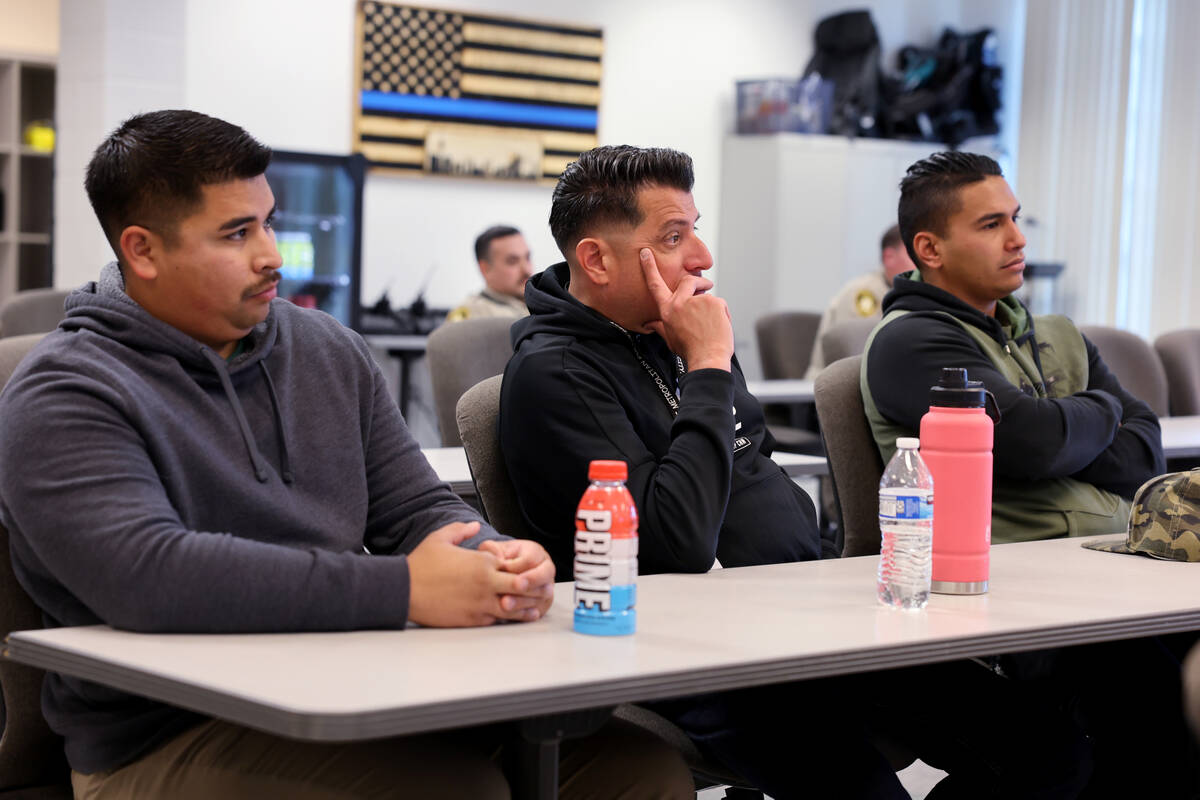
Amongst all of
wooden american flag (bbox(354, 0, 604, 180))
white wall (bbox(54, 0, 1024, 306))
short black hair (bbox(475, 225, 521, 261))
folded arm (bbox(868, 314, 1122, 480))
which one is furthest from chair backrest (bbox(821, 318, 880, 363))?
wooden american flag (bbox(354, 0, 604, 180))

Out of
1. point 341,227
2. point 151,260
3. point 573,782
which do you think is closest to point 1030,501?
point 573,782

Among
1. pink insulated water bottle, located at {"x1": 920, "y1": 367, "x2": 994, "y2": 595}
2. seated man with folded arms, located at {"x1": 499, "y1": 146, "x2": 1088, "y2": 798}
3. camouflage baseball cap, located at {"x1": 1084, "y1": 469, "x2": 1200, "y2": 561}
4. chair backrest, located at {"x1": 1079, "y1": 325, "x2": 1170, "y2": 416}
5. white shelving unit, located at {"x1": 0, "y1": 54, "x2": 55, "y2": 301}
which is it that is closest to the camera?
pink insulated water bottle, located at {"x1": 920, "y1": 367, "x2": 994, "y2": 595}

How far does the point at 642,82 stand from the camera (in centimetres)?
786

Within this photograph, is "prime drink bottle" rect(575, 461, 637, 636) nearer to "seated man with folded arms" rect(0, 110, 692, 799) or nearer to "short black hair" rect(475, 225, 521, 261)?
"seated man with folded arms" rect(0, 110, 692, 799)

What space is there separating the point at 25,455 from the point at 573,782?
69 cm

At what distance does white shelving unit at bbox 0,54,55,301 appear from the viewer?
7.16 m

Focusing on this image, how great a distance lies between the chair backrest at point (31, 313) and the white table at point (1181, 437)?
3052 mm

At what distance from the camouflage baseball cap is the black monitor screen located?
4.68m

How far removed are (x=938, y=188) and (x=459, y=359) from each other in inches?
47.5

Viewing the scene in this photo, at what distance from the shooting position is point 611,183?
2014 mm

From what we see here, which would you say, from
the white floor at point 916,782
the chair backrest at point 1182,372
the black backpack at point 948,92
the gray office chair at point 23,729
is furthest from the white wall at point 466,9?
the gray office chair at point 23,729

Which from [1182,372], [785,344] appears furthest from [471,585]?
[785,344]

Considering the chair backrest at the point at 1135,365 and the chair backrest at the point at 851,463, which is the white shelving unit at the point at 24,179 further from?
the chair backrest at the point at 851,463

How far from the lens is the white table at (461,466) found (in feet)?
8.90
